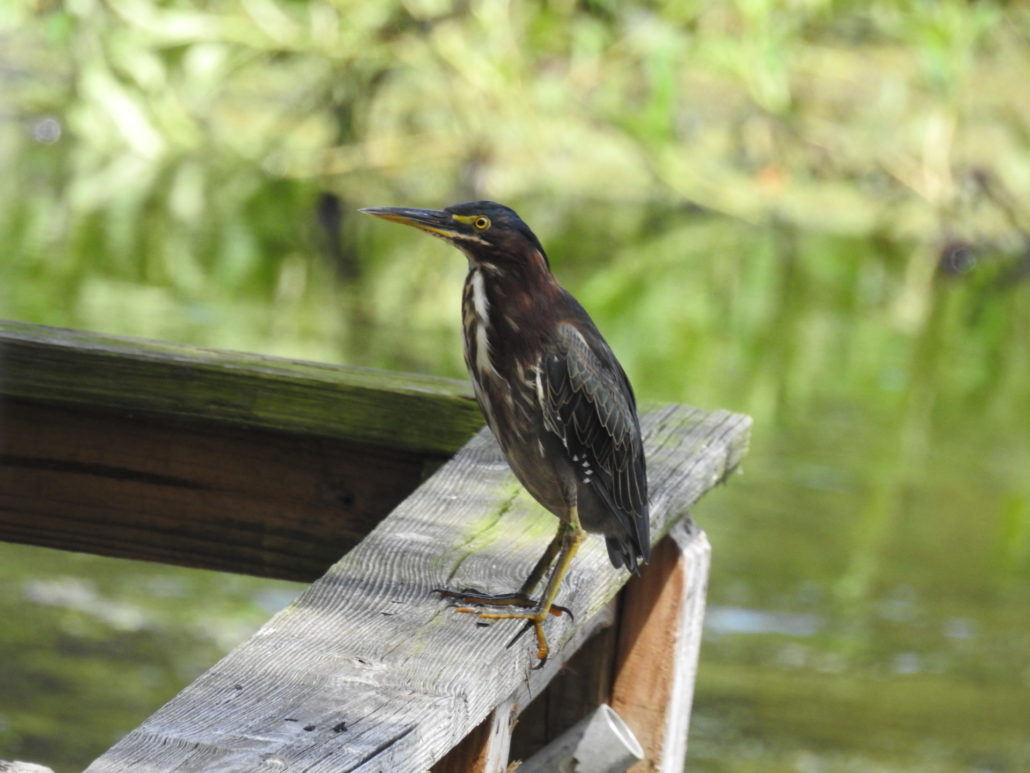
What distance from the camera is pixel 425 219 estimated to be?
5.40ft

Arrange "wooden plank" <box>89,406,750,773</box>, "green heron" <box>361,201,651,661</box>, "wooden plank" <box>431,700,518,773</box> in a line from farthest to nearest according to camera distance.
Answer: "green heron" <box>361,201,651,661</box>
"wooden plank" <box>431,700,518,773</box>
"wooden plank" <box>89,406,750,773</box>

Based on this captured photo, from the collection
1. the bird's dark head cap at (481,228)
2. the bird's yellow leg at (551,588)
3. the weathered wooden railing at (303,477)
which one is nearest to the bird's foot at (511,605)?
the bird's yellow leg at (551,588)

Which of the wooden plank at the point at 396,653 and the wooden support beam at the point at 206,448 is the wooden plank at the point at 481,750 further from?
the wooden support beam at the point at 206,448

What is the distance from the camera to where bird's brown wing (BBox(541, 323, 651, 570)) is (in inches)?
64.2

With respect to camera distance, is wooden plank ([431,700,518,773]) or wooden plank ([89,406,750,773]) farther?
wooden plank ([431,700,518,773])

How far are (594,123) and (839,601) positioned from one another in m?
6.55

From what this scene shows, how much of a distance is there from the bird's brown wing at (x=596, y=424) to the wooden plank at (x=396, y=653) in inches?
2.1

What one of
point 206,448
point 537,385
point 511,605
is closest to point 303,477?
point 206,448

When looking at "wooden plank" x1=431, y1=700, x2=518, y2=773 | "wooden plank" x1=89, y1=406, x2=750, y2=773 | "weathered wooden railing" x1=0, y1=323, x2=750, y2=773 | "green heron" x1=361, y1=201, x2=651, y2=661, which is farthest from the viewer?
"weathered wooden railing" x1=0, y1=323, x2=750, y2=773

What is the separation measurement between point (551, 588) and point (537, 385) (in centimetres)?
25

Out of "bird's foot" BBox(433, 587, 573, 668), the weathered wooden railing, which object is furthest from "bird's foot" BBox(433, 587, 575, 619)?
the weathered wooden railing

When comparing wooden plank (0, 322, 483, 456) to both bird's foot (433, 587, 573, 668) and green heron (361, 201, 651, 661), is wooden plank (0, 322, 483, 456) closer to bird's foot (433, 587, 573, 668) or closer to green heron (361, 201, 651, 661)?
green heron (361, 201, 651, 661)

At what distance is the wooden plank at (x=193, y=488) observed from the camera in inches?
72.0

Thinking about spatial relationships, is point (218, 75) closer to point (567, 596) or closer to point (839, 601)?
point (839, 601)
